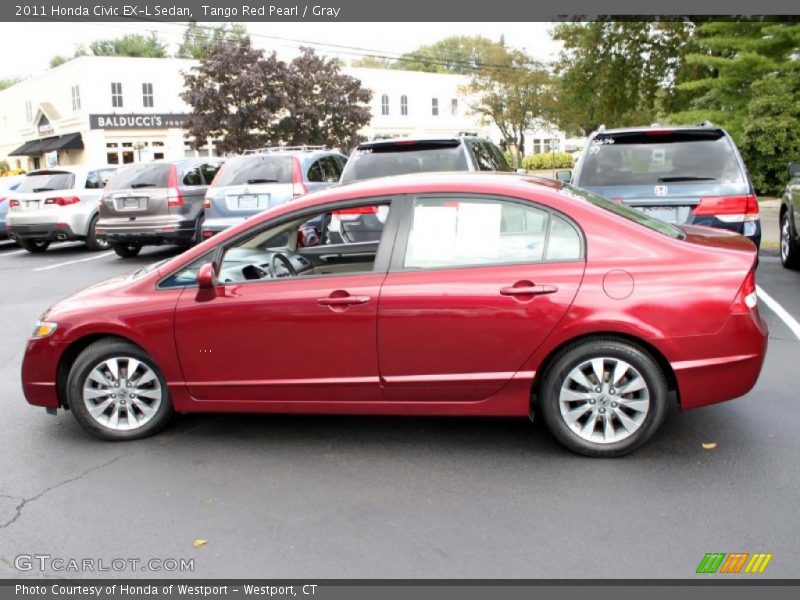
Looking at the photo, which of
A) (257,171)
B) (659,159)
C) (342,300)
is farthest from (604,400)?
(257,171)

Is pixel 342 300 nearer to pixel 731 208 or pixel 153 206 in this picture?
pixel 731 208

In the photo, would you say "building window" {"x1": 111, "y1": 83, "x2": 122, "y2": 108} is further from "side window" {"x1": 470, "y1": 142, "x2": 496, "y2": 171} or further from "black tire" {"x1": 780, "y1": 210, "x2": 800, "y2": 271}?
"black tire" {"x1": 780, "y1": 210, "x2": 800, "y2": 271}

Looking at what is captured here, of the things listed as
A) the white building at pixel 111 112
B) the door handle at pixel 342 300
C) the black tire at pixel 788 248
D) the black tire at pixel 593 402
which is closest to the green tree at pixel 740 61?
the black tire at pixel 788 248

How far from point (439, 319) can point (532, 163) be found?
51353 mm

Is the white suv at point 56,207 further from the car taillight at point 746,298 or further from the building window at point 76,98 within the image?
the building window at point 76,98

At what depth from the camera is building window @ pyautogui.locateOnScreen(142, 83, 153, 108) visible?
147ft

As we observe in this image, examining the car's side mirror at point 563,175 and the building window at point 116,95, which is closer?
the car's side mirror at point 563,175

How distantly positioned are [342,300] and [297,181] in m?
7.93

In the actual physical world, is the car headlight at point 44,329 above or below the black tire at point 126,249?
above

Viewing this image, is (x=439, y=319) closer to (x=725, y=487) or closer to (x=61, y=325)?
(x=725, y=487)

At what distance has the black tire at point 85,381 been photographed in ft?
16.5

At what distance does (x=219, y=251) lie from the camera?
195 inches

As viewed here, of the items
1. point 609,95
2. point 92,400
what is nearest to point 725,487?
point 92,400

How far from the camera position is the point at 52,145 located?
46.0 metres
